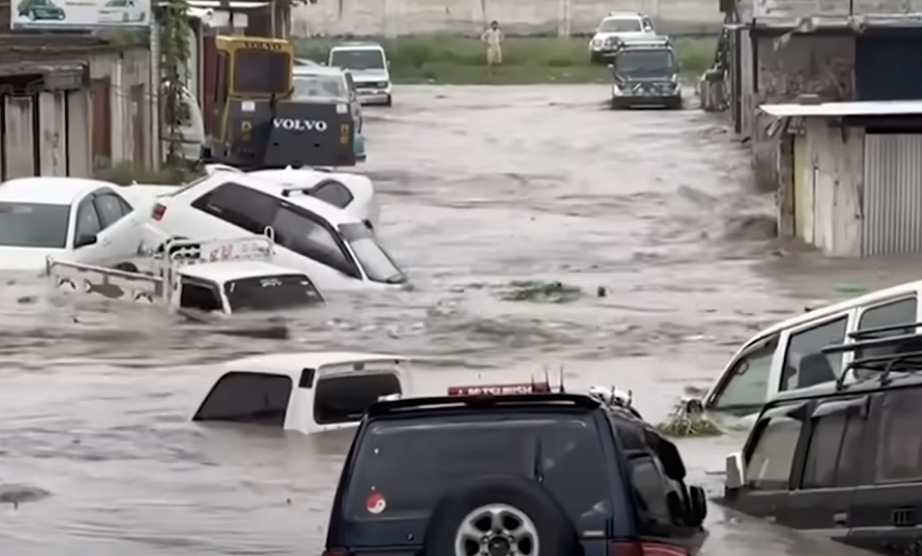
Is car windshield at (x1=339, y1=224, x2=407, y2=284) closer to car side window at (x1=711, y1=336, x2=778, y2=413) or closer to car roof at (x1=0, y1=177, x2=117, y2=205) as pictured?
car roof at (x1=0, y1=177, x2=117, y2=205)

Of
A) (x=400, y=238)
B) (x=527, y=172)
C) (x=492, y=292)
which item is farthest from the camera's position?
(x=527, y=172)

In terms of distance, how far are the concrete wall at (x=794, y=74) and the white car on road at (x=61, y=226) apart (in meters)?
15.1

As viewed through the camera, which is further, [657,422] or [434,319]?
[434,319]

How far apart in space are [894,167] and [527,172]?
13.7 metres

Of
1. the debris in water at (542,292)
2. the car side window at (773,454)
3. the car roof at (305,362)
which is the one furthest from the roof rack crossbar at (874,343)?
the debris in water at (542,292)

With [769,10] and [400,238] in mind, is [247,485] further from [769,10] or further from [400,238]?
[769,10]

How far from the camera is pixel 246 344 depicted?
73.7 ft

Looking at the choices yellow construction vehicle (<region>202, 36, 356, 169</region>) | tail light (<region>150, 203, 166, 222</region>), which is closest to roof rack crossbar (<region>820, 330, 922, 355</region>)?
tail light (<region>150, 203, 166, 222</region>)

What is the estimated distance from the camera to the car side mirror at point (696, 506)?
10445 mm

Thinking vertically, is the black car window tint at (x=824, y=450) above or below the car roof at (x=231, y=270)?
above

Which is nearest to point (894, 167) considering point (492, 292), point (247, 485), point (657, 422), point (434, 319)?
point (492, 292)

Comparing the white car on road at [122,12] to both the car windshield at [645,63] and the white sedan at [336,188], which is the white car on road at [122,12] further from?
the car windshield at [645,63]

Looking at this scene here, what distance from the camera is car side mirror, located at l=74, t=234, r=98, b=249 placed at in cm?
2559

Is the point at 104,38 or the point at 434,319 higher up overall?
the point at 104,38
